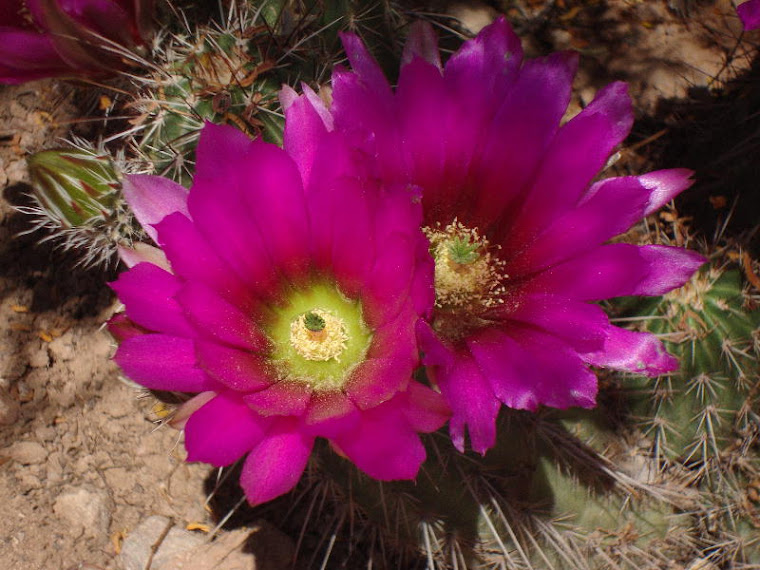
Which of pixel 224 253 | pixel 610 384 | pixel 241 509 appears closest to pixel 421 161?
pixel 224 253

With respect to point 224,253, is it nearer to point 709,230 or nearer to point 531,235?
point 531,235

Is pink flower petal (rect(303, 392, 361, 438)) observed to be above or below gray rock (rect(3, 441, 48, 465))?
above

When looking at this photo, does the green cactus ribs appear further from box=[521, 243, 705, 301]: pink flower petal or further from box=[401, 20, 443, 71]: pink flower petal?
box=[521, 243, 705, 301]: pink flower petal

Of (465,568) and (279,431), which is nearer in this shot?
(279,431)

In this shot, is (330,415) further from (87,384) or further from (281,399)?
(87,384)

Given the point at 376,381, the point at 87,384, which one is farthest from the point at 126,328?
the point at 87,384

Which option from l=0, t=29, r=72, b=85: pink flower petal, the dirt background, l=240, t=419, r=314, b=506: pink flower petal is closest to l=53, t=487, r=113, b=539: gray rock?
the dirt background
